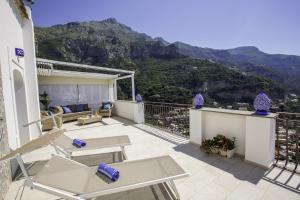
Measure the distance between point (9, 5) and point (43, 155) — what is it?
12.1ft

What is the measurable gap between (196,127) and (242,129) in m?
1.16

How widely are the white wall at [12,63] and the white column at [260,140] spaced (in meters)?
4.71

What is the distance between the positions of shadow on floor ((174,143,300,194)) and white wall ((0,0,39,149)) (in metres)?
3.90

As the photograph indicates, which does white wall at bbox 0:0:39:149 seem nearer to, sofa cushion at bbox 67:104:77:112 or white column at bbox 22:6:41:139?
white column at bbox 22:6:41:139

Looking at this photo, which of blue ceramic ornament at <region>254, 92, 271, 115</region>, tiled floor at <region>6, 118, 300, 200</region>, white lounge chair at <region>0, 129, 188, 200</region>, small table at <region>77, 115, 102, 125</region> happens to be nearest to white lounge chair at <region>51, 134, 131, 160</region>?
tiled floor at <region>6, 118, 300, 200</region>

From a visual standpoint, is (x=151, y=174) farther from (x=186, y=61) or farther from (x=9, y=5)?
(x=186, y=61)

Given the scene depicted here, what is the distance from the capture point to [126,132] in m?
6.34

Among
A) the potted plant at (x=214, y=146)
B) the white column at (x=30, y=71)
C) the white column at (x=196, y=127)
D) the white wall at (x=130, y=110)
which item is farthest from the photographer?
the white wall at (x=130, y=110)

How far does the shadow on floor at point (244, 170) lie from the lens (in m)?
2.81

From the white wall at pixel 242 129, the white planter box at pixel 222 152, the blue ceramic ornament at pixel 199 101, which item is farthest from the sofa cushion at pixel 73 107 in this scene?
the white planter box at pixel 222 152

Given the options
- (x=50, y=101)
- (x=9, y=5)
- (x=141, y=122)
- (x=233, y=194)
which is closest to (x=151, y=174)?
(x=233, y=194)

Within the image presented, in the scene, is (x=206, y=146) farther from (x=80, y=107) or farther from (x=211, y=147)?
(x=80, y=107)

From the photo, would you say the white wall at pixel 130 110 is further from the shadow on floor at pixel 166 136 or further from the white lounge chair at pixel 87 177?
the white lounge chair at pixel 87 177

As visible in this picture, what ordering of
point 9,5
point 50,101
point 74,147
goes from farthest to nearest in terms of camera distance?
point 50,101
point 9,5
point 74,147
